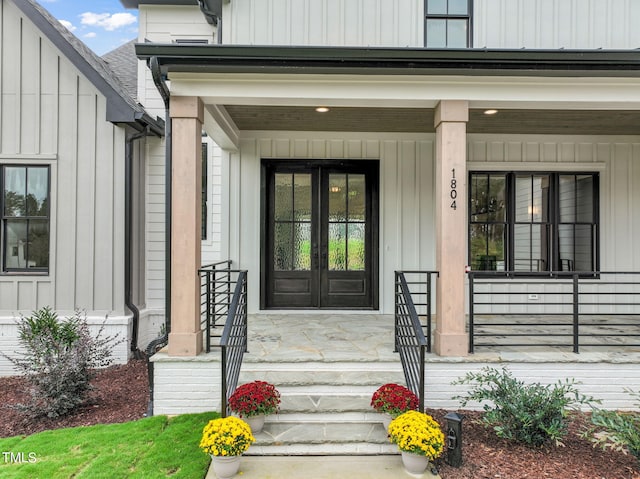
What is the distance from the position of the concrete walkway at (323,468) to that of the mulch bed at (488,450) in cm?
29

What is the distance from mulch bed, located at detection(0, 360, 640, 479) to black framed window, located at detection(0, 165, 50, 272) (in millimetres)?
2012

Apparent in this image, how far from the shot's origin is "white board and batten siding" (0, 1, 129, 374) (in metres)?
5.70

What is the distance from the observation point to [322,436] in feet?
11.3

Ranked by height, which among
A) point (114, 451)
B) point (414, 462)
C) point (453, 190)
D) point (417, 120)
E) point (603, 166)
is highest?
point (417, 120)

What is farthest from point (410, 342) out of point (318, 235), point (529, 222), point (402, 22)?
point (402, 22)

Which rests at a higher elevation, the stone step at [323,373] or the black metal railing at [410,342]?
the black metal railing at [410,342]

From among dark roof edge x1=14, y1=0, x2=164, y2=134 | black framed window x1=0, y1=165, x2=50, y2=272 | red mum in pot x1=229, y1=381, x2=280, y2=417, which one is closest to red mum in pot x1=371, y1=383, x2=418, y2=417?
red mum in pot x1=229, y1=381, x2=280, y2=417

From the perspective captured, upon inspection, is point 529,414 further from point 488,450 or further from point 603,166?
point 603,166

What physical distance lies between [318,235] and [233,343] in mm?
3172

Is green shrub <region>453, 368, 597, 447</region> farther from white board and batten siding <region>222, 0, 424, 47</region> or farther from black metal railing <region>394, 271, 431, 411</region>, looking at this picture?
white board and batten siding <region>222, 0, 424, 47</region>

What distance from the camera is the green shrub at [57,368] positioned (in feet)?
13.9

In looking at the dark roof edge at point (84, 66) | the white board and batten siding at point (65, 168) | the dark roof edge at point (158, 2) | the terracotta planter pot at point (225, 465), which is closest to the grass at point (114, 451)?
the terracotta planter pot at point (225, 465)

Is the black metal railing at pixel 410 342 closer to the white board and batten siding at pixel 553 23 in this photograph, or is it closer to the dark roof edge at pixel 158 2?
the white board and batten siding at pixel 553 23

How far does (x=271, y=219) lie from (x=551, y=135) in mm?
4921
